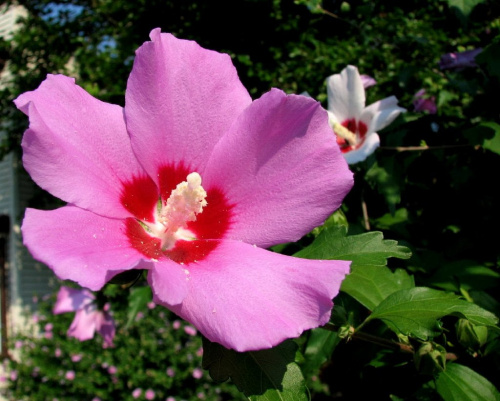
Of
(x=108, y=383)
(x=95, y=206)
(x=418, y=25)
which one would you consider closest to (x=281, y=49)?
(x=418, y=25)

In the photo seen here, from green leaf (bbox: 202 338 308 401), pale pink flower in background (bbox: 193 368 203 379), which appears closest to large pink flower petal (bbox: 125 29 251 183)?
green leaf (bbox: 202 338 308 401)

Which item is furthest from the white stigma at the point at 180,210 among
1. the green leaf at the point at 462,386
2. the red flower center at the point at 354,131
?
the red flower center at the point at 354,131

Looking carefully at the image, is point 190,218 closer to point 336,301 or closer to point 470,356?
point 336,301

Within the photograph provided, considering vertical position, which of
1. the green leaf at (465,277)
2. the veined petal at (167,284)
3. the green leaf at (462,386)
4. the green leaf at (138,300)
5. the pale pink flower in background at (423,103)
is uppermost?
the veined petal at (167,284)

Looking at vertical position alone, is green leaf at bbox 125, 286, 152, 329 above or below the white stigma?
below

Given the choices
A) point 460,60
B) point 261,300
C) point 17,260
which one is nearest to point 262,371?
point 261,300

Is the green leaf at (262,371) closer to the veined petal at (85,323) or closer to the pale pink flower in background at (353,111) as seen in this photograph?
the pale pink flower in background at (353,111)

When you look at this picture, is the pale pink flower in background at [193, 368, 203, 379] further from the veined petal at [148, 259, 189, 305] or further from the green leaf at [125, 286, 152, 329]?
the veined petal at [148, 259, 189, 305]

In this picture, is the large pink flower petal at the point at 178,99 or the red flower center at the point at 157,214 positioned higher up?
the large pink flower petal at the point at 178,99
